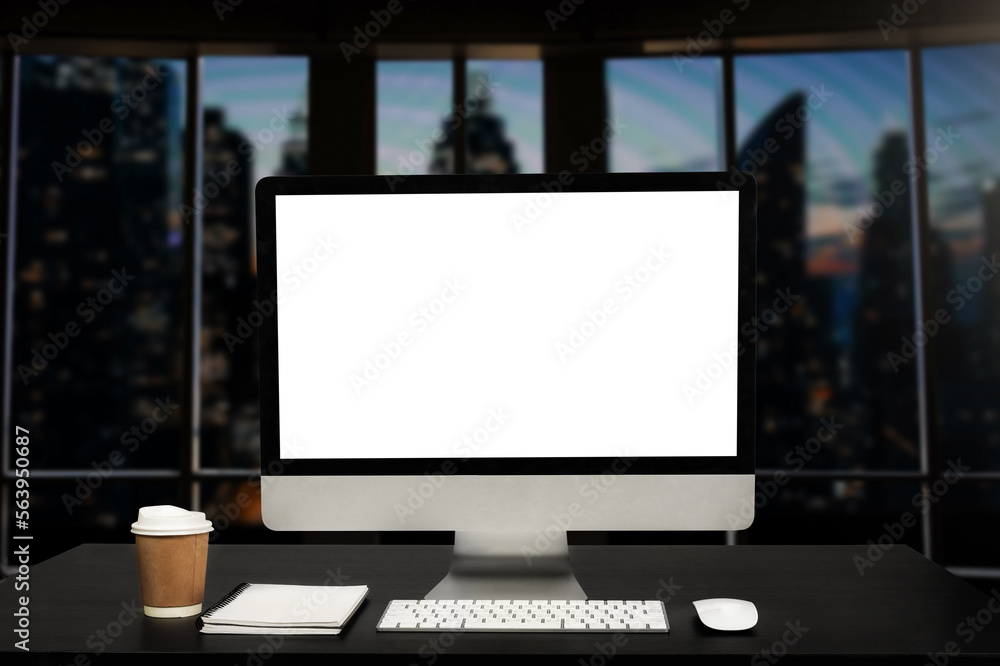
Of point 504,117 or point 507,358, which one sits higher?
point 504,117

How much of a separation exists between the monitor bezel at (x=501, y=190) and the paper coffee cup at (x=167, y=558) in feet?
0.49

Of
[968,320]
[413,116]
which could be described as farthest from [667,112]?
[968,320]

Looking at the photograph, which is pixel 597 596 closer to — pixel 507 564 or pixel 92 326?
pixel 507 564

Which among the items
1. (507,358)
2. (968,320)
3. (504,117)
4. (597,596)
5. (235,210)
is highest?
(504,117)

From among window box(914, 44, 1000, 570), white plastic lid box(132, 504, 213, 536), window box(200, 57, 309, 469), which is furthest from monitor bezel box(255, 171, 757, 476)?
window box(914, 44, 1000, 570)

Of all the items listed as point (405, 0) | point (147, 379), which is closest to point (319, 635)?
point (147, 379)

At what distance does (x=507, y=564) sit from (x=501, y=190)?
0.52m

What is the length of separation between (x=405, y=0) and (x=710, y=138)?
1.58 m

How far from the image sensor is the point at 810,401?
3746 millimetres

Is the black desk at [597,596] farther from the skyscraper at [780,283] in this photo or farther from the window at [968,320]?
the window at [968,320]

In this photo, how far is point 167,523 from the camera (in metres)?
0.98

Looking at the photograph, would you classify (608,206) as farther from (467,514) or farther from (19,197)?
(19,197)

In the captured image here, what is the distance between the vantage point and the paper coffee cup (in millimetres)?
976

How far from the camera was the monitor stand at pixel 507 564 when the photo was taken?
42.4 inches
